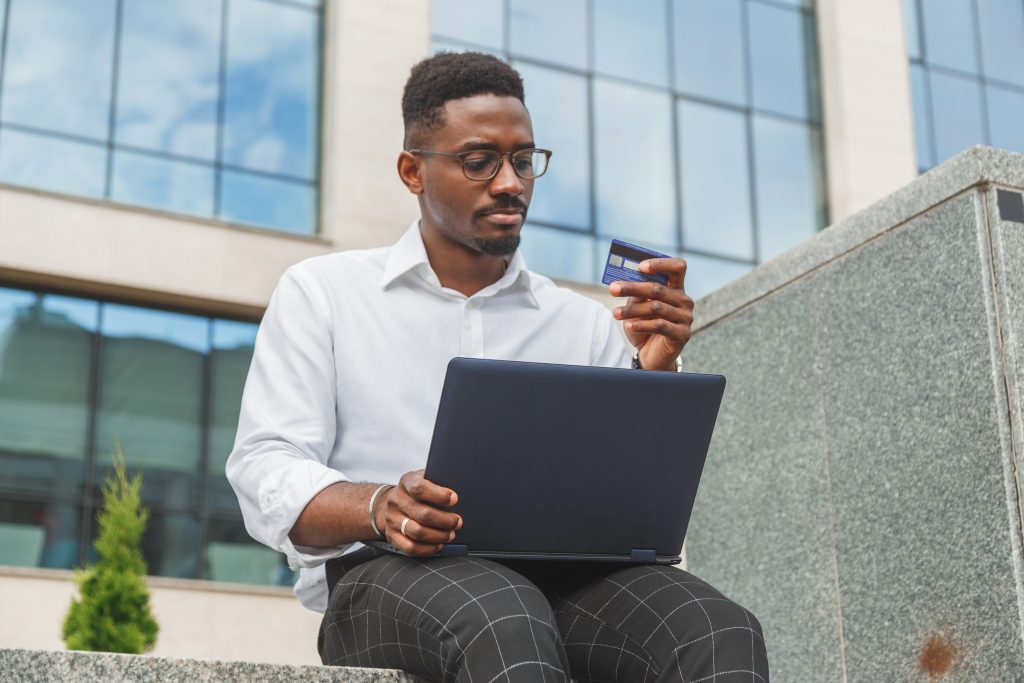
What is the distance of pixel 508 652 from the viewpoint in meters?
2.27

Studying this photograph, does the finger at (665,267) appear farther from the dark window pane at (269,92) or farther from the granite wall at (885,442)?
the dark window pane at (269,92)

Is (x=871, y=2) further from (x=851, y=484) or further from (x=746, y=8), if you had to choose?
(x=851, y=484)

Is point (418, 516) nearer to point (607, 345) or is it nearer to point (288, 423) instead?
point (288, 423)

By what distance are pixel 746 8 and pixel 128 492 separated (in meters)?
9.74

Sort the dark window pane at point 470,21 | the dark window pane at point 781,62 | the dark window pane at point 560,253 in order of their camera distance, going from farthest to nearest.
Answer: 1. the dark window pane at point 781,62
2. the dark window pane at point 470,21
3. the dark window pane at point 560,253

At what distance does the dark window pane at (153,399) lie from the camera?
43.2 ft

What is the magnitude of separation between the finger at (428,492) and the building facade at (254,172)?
1087cm

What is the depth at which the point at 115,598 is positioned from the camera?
11.5m

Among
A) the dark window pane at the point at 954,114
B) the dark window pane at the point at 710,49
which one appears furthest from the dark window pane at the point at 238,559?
the dark window pane at the point at 954,114

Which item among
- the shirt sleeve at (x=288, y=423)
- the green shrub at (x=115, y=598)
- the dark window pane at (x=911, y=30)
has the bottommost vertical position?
the green shrub at (x=115, y=598)

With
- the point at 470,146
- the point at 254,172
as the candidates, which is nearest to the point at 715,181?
the point at 254,172

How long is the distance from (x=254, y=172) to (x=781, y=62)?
280 inches

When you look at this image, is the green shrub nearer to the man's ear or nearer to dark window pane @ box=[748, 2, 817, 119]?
the man's ear

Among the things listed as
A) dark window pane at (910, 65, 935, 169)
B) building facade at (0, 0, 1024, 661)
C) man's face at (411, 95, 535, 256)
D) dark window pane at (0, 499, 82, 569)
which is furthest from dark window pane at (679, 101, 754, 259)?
man's face at (411, 95, 535, 256)
